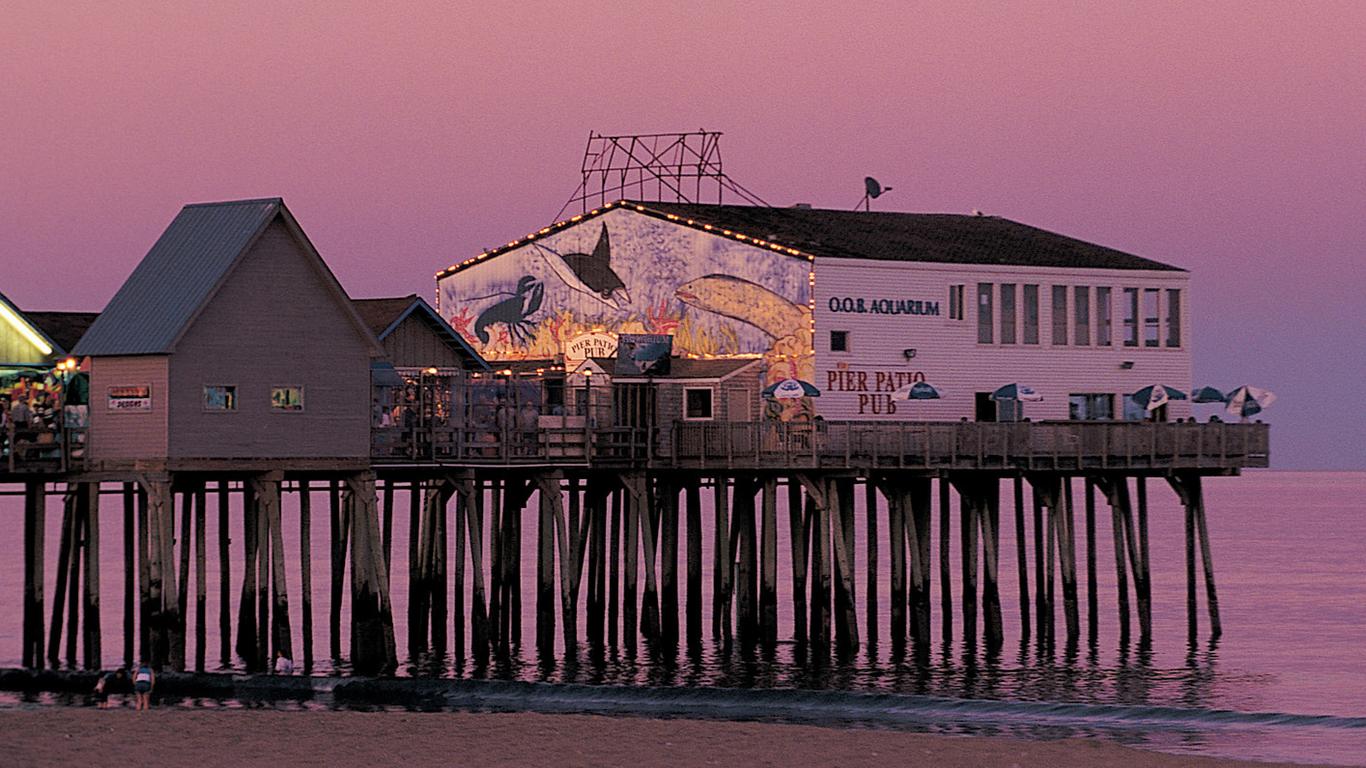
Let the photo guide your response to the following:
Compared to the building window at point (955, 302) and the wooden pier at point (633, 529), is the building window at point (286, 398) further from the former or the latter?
the building window at point (955, 302)

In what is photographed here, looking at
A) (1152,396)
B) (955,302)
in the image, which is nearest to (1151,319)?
(1152,396)

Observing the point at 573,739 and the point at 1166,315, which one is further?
the point at 1166,315

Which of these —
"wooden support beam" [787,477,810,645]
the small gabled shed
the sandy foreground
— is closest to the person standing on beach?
the sandy foreground

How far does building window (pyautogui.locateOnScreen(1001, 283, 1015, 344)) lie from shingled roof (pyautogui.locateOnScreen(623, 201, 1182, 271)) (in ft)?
2.26

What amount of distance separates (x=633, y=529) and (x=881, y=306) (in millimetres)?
8131

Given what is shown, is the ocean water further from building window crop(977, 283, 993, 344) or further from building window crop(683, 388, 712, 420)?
building window crop(977, 283, 993, 344)

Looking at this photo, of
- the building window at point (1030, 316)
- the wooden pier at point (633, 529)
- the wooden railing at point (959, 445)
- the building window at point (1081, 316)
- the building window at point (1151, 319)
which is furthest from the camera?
the building window at point (1151, 319)

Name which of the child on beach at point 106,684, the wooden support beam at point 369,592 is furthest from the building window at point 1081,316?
the child on beach at point 106,684

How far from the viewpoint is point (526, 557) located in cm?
12512

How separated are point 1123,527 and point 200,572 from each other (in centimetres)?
2543

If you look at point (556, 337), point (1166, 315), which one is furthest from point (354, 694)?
point (1166, 315)

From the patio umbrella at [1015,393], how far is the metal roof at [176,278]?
19.8 meters

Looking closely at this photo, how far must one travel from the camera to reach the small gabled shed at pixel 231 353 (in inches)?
1903

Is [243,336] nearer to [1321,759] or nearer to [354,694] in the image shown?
[354,694]
